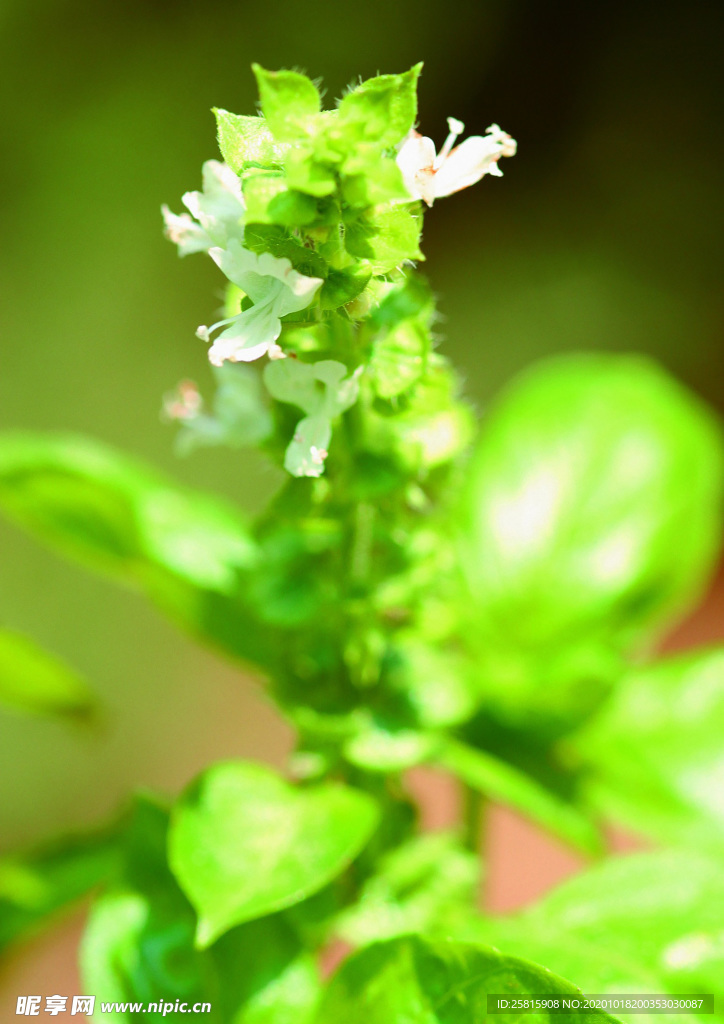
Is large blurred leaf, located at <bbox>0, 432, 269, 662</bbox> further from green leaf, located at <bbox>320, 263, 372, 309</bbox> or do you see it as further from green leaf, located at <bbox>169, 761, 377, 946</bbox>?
green leaf, located at <bbox>320, 263, 372, 309</bbox>

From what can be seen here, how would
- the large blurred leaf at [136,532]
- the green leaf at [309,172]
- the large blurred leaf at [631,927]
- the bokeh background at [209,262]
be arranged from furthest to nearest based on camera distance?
1. the bokeh background at [209,262]
2. the large blurred leaf at [136,532]
3. the large blurred leaf at [631,927]
4. the green leaf at [309,172]

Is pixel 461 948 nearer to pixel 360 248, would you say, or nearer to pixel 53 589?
pixel 360 248

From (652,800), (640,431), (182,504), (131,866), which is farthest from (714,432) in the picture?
(131,866)

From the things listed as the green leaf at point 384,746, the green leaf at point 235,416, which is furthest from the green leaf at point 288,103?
the green leaf at point 384,746

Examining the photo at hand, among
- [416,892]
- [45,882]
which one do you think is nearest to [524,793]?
[416,892]

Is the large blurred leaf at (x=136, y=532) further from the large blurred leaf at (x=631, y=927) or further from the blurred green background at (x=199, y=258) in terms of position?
the blurred green background at (x=199, y=258)

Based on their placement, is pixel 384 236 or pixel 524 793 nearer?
pixel 384 236

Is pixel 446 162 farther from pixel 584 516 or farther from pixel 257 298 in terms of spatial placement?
pixel 584 516
